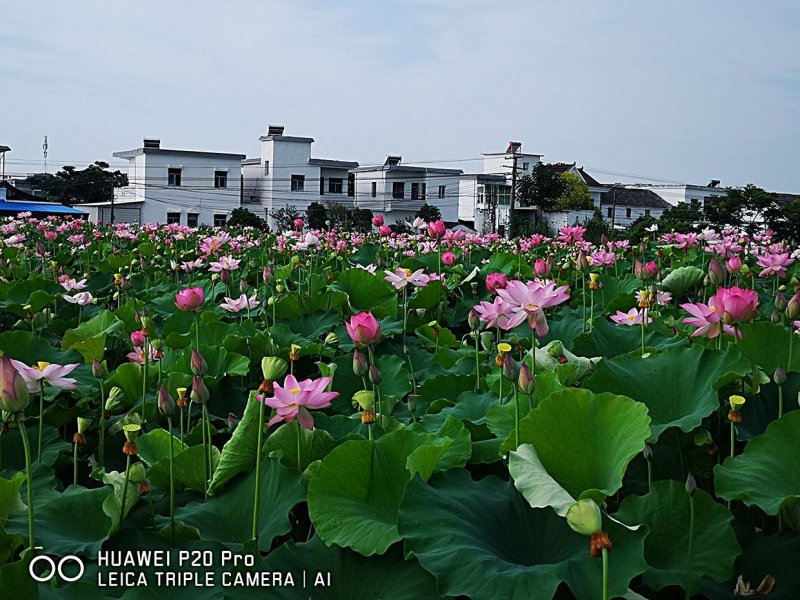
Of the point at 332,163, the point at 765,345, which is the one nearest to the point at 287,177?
the point at 332,163

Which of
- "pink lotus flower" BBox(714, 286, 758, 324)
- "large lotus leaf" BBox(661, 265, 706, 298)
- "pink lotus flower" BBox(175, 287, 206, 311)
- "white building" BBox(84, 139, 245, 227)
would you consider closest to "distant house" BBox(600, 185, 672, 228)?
"white building" BBox(84, 139, 245, 227)

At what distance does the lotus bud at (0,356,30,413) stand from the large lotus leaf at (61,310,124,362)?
2.67 ft

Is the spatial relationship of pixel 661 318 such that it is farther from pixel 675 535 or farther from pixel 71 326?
pixel 71 326

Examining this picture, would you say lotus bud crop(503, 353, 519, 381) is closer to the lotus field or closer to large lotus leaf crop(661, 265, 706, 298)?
the lotus field

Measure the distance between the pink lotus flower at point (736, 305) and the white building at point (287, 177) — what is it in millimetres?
36307

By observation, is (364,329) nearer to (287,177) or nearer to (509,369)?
(509,369)

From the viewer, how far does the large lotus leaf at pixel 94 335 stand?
1.81 metres

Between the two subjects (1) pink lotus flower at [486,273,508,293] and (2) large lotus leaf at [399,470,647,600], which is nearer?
(2) large lotus leaf at [399,470,647,600]

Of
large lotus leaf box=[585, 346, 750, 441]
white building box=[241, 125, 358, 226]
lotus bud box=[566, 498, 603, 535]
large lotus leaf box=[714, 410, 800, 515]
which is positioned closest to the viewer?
lotus bud box=[566, 498, 603, 535]

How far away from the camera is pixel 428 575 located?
858 millimetres

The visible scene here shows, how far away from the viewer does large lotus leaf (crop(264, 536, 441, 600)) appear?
0.86 m

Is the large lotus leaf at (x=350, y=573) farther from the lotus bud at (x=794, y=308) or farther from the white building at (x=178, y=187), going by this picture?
the white building at (x=178, y=187)

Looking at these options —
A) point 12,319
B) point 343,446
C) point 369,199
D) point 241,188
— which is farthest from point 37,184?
point 343,446

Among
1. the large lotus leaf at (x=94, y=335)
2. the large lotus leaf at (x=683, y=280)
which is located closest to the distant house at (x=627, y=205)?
the large lotus leaf at (x=683, y=280)
